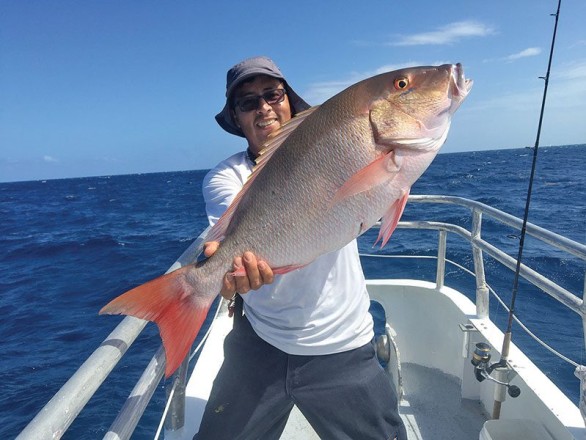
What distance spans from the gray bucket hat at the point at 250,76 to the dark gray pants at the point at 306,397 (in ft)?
3.94

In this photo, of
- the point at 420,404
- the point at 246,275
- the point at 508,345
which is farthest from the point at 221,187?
the point at 420,404

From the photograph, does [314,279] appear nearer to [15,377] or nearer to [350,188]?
[350,188]

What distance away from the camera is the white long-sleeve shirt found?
187 cm

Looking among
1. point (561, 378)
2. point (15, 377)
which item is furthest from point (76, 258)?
point (561, 378)

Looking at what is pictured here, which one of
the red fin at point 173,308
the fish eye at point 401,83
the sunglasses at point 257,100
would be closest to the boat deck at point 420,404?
the red fin at point 173,308

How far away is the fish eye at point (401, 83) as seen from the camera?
1.55 metres

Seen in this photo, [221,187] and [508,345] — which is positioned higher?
[221,187]

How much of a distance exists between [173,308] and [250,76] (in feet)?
3.75

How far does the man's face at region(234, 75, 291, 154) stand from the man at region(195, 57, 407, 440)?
0.07 metres

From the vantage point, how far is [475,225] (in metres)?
2.99

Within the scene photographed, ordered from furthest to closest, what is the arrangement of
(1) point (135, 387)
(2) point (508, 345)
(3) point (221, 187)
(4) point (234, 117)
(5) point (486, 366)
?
1. (5) point (486, 366)
2. (2) point (508, 345)
3. (4) point (234, 117)
4. (3) point (221, 187)
5. (1) point (135, 387)

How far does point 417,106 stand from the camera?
1542mm

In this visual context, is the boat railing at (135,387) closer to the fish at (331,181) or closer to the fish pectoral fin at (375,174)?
the fish at (331,181)

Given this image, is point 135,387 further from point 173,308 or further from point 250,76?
point 250,76
